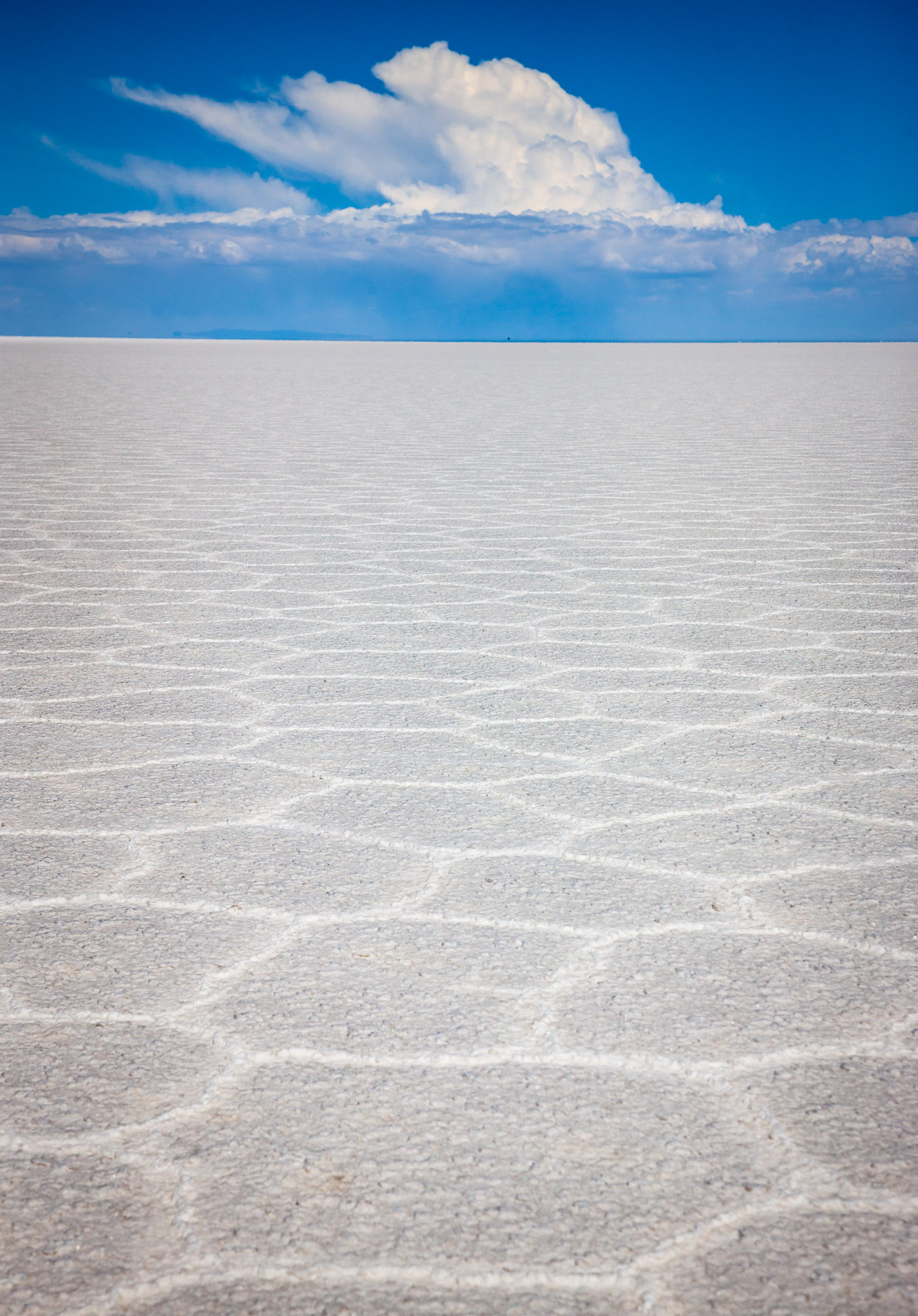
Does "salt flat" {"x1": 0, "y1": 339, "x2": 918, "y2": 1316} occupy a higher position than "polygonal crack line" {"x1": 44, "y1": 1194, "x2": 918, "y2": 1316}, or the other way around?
"salt flat" {"x1": 0, "y1": 339, "x2": 918, "y2": 1316}

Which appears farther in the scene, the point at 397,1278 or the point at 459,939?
the point at 459,939

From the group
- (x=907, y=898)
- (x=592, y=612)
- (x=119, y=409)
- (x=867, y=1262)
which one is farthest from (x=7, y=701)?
(x=119, y=409)

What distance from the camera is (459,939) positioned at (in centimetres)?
210

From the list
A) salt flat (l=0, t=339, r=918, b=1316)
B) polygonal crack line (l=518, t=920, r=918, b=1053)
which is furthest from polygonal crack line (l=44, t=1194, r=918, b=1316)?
Answer: polygonal crack line (l=518, t=920, r=918, b=1053)

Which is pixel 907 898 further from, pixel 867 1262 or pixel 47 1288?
→ pixel 47 1288

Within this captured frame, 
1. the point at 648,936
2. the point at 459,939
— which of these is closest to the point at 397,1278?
the point at 459,939

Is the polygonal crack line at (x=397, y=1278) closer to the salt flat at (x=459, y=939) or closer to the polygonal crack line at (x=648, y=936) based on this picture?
the salt flat at (x=459, y=939)

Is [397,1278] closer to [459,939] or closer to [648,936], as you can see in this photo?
[459,939]

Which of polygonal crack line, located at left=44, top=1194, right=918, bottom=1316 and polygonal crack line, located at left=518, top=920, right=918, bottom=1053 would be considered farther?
polygonal crack line, located at left=518, top=920, right=918, bottom=1053

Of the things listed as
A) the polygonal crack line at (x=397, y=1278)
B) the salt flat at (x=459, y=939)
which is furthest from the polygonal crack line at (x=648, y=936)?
the polygonal crack line at (x=397, y=1278)

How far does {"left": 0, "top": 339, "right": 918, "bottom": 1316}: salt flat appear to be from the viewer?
140cm

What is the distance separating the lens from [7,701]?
3.43 m

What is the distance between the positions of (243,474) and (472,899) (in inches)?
289

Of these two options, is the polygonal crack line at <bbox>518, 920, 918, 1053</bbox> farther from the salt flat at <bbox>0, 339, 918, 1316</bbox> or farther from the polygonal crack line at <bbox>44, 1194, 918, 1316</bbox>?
the polygonal crack line at <bbox>44, 1194, 918, 1316</bbox>
